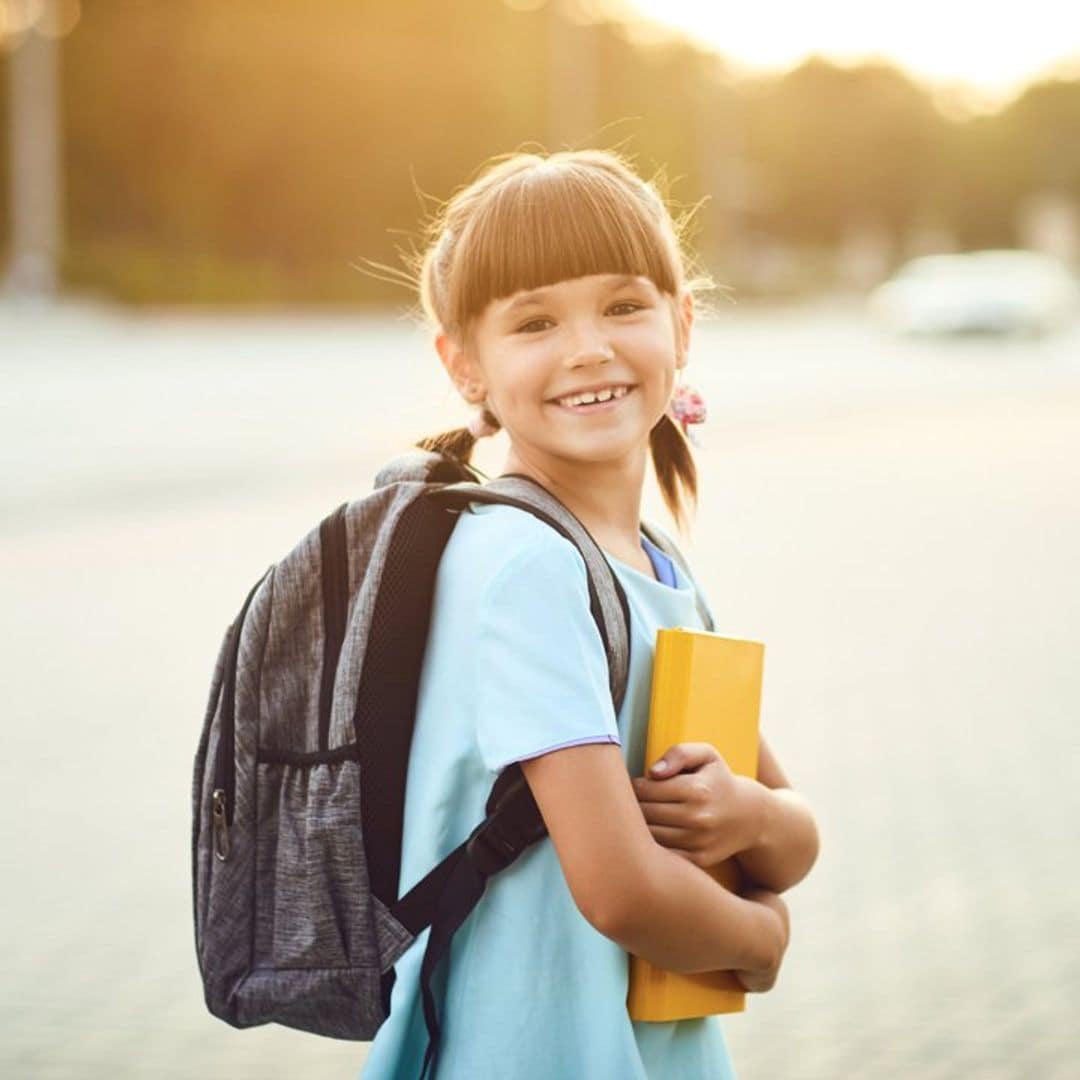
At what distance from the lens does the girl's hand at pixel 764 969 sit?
204cm

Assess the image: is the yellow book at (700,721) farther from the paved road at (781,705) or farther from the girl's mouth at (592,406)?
the paved road at (781,705)

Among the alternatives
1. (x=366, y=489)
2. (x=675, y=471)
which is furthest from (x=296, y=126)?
(x=675, y=471)

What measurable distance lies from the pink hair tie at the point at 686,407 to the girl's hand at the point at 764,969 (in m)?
0.57

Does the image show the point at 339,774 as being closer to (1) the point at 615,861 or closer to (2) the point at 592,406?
(1) the point at 615,861

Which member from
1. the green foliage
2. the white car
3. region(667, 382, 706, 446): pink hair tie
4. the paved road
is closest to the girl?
region(667, 382, 706, 446): pink hair tie

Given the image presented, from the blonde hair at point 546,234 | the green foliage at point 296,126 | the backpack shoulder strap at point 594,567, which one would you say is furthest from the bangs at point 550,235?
the green foliage at point 296,126

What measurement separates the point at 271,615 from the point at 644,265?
52cm

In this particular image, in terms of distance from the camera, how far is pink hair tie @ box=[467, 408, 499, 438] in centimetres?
219

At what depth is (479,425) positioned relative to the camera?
86.1 inches

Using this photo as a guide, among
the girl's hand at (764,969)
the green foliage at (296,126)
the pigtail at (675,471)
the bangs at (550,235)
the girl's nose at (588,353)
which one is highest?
the green foliage at (296,126)

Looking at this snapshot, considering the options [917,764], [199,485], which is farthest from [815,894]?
[199,485]

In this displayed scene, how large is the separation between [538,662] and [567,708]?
5cm

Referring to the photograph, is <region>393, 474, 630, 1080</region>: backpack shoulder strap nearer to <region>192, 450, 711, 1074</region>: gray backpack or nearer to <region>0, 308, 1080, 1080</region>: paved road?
<region>192, 450, 711, 1074</region>: gray backpack

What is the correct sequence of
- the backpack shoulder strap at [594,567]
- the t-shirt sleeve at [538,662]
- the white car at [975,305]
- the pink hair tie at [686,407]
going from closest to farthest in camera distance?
the t-shirt sleeve at [538,662] < the backpack shoulder strap at [594,567] < the pink hair tie at [686,407] < the white car at [975,305]
